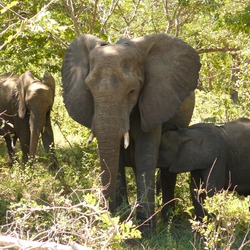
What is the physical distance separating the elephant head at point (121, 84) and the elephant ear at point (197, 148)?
380 millimetres

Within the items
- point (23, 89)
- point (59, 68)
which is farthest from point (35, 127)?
point (59, 68)

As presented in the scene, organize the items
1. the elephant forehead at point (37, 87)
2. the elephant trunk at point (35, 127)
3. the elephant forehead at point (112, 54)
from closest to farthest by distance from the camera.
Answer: the elephant forehead at point (112, 54)
the elephant trunk at point (35, 127)
the elephant forehead at point (37, 87)

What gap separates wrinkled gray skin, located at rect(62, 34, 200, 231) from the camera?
7.23 m

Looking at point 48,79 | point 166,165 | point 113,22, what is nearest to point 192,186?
point 166,165

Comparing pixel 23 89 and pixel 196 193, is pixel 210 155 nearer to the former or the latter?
pixel 196 193

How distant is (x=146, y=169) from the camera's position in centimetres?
779

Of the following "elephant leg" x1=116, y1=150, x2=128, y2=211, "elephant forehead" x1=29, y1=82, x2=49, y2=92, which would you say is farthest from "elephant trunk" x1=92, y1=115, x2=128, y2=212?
Answer: "elephant forehead" x1=29, y1=82, x2=49, y2=92

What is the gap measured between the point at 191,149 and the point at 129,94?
110 cm

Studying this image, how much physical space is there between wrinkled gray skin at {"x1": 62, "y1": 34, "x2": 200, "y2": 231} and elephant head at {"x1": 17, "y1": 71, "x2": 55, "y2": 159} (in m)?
2.54

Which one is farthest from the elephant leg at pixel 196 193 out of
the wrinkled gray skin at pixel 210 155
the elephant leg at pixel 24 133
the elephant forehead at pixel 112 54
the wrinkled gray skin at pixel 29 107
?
the elephant leg at pixel 24 133

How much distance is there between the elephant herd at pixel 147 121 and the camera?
7.27 m

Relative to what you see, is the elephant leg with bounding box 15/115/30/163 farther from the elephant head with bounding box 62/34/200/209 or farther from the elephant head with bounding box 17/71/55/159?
the elephant head with bounding box 62/34/200/209

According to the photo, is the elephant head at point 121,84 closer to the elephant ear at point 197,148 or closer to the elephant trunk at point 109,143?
the elephant trunk at point 109,143

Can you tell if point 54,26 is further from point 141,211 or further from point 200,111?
point 200,111
